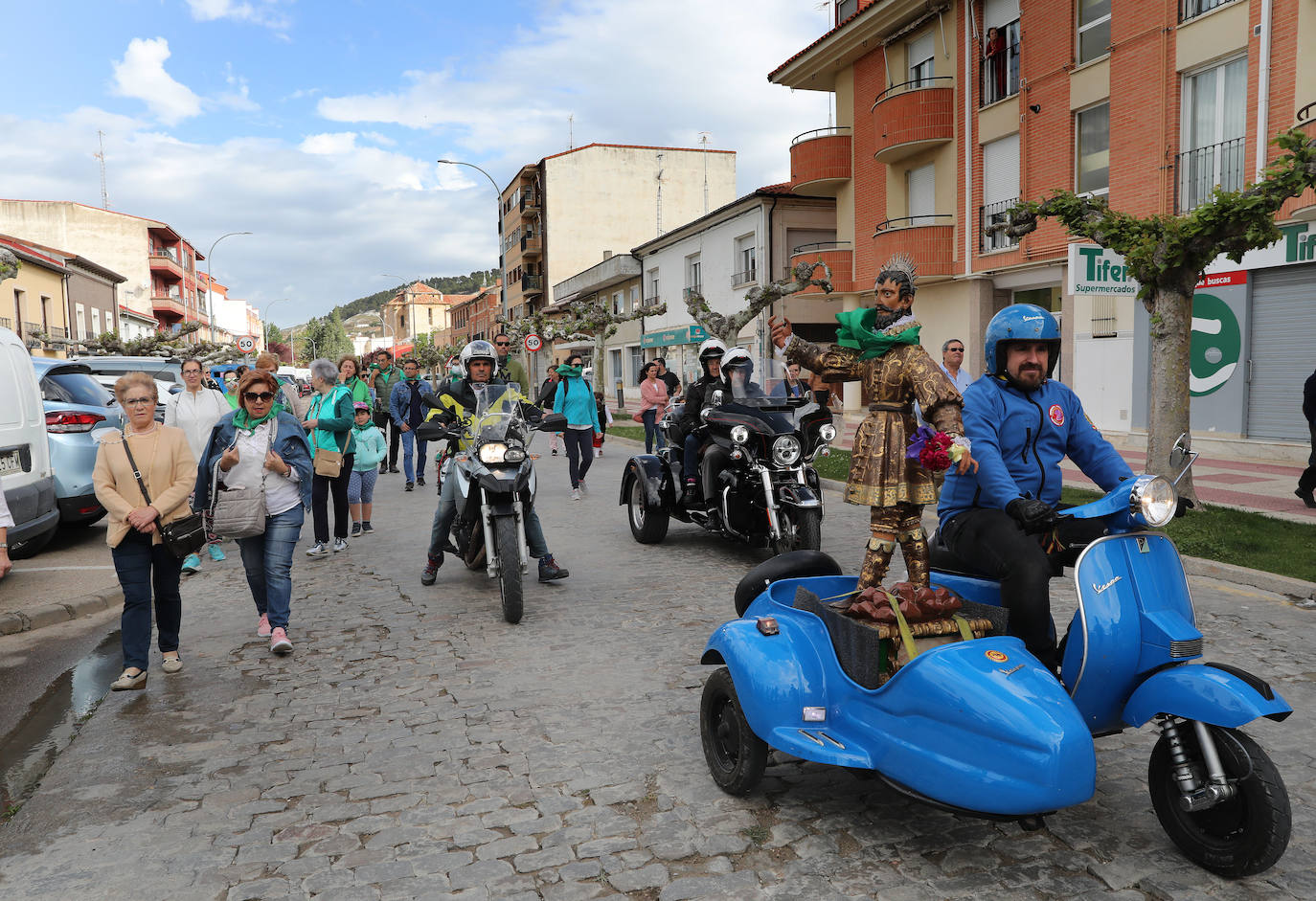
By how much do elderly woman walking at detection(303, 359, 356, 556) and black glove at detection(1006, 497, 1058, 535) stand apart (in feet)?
21.3

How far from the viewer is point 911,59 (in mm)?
23484

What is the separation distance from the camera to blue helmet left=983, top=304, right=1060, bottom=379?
3654mm

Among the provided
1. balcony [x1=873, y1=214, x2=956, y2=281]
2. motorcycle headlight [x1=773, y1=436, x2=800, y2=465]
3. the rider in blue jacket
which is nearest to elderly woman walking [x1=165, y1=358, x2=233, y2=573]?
motorcycle headlight [x1=773, y1=436, x2=800, y2=465]

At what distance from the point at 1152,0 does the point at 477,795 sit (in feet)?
60.3

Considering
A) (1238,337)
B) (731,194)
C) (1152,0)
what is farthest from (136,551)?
(731,194)

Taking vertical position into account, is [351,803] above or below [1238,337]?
below

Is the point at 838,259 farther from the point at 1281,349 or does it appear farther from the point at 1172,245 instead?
the point at 1172,245

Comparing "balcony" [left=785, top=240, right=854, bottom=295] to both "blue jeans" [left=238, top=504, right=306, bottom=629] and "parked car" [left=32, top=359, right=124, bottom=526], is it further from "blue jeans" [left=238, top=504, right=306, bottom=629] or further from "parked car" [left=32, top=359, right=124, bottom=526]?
"blue jeans" [left=238, top=504, right=306, bottom=629]

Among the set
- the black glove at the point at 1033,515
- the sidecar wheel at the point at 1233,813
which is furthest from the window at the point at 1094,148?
the sidecar wheel at the point at 1233,813

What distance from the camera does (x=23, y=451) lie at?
7.33m

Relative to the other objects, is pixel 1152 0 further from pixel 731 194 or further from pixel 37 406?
pixel 731 194

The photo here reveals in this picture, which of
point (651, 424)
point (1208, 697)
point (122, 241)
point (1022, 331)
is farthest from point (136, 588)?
point (122, 241)

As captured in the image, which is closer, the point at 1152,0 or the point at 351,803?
the point at 351,803

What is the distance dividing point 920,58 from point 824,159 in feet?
14.2
